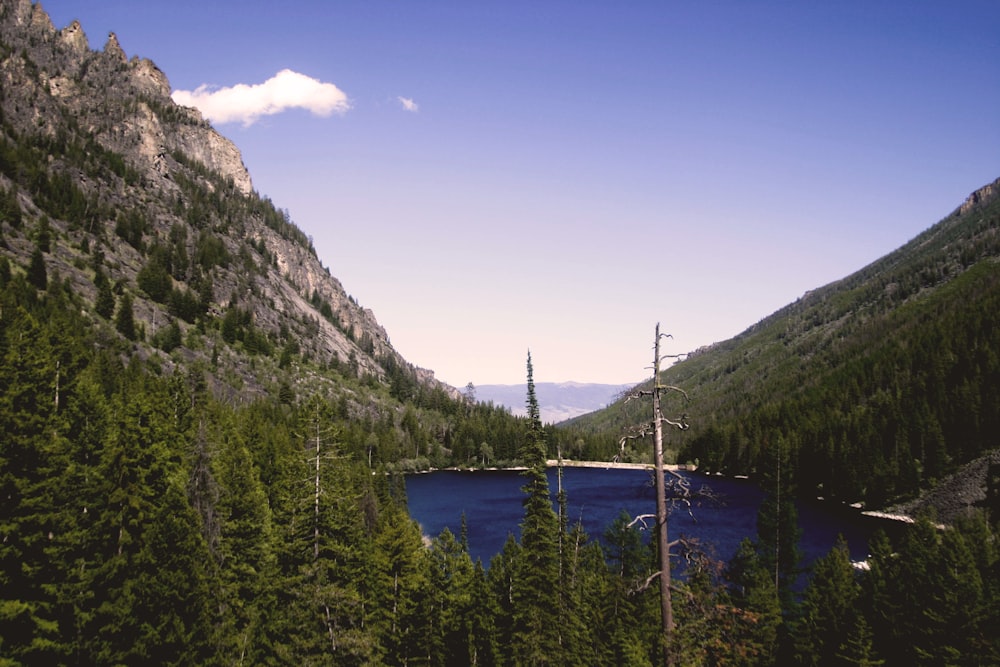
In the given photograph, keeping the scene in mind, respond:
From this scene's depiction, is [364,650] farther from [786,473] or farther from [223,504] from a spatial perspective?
[786,473]

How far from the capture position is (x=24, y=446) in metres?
26.0

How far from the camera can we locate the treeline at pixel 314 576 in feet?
81.7

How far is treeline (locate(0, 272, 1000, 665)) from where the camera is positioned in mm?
24891

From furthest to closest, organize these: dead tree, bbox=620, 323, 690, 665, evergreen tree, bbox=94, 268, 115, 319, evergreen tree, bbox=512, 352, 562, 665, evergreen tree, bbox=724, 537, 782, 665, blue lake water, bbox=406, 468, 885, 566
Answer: evergreen tree, bbox=94, 268, 115, 319 < blue lake water, bbox=406, 468, 885, 566 < evergreen tree, bbox=724, 537, 782, 665 < evergreen tree, bbox=512, 352, 562, 665 < dead tree, bbox=620, 323, 690, 665

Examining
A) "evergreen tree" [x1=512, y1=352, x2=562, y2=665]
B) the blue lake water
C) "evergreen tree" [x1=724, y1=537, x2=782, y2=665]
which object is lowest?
the blue lake water

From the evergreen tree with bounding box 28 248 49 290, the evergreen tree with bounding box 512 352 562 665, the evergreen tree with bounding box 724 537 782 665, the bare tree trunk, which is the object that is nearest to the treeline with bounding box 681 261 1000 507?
the evergreen tree with bounding box 724 537 782 665

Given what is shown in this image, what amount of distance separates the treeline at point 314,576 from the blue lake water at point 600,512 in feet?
63.8

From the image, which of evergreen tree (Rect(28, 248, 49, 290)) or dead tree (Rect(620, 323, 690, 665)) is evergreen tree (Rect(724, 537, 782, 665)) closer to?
dead tree (Rect(620, 323, 690, 665))

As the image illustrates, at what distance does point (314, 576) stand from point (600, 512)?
3656 inches

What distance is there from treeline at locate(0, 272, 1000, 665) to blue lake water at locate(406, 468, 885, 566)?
19.4m

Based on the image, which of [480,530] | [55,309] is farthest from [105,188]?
[480,530]

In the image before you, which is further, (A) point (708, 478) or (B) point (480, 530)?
(A) point (708, 478)

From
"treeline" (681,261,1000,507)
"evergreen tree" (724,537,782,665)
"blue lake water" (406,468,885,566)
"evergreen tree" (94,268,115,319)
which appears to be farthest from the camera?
"evergreen tree" (94,268,115,319)

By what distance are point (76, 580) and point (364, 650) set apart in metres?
12.9
